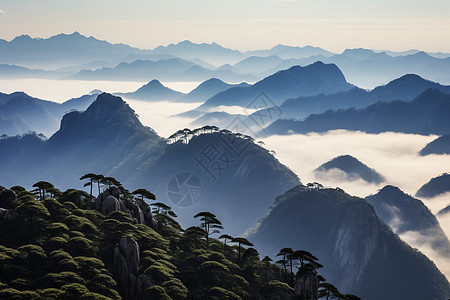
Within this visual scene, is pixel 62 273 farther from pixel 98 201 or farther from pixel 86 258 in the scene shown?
pixel 98 201

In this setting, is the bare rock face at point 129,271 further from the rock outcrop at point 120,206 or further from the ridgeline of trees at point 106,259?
the rock outcrop at point 120,206

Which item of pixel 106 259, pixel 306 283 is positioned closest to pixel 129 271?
pixel 106 259

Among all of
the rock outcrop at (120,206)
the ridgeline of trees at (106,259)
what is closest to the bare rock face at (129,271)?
the ridgeline of trees at (106,259)

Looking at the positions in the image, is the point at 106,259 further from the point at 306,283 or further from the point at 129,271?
the point at 306,283

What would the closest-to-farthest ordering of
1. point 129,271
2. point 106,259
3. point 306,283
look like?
point 129,271, point 106,259, point 306,283

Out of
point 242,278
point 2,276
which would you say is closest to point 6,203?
point 2,276
